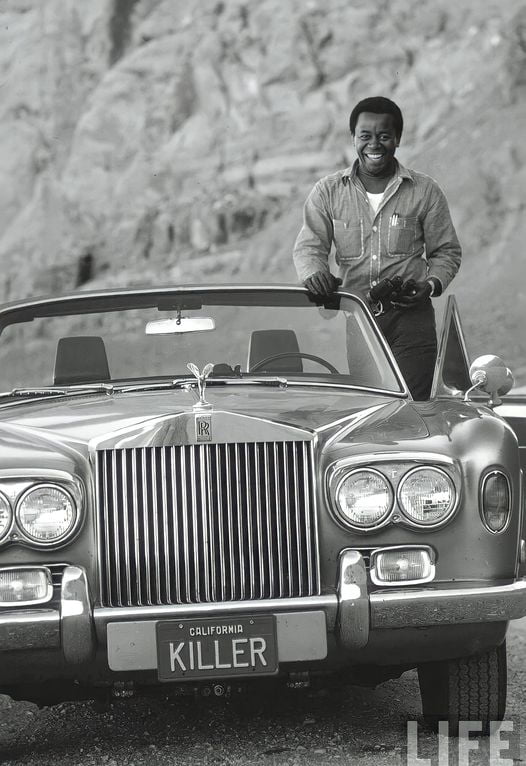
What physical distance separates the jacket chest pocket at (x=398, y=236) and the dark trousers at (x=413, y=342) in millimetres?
335

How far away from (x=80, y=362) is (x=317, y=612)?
1818 millimetres

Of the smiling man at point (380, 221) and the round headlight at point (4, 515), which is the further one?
the smiling man at point (380, 221)

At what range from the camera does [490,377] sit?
14.1 feet

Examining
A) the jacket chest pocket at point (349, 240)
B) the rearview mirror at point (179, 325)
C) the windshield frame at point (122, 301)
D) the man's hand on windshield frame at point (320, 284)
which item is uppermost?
the jacket chest pocket at point (349, 240)

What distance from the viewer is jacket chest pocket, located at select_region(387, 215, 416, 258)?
233 inches

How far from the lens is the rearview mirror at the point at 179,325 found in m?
4.72

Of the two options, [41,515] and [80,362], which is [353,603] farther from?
[80,362]

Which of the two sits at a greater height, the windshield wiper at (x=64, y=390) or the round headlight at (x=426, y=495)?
the windshield wiper at (x=64, y=390)

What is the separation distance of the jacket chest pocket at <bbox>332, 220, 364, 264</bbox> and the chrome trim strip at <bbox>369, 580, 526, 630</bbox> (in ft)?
8.93

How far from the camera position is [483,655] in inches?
150

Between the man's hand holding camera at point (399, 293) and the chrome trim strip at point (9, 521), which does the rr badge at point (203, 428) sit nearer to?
the chrome trim strip at point (9, 521)

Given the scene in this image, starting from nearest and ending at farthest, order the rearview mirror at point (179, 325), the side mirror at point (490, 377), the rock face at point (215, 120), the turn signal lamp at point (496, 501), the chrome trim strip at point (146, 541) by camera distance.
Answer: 1. the chrome trim strip at point (146, 541)
2. the turn signal lamp at point (496, 501)
3. the side mirror at point (490, 377)
4. the rearview mirror at point (179, 325)
5. the rock face at point (215, 120)

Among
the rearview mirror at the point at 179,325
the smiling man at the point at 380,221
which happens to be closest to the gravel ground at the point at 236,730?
the rearview mirror at the point at 179,325

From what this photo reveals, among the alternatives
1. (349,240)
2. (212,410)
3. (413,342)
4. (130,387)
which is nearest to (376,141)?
(349,240)
